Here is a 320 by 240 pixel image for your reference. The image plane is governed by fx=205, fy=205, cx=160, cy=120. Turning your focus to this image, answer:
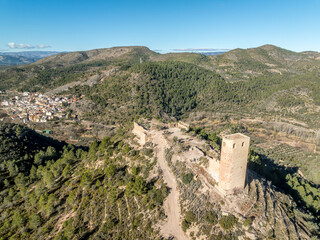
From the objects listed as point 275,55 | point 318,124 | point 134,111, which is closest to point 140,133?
point 134,111

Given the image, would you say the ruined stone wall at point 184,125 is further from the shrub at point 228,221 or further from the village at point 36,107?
the village at point 36,107

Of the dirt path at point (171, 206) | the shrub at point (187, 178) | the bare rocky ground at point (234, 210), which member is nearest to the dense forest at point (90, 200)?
the dirt path at point (171, 206)

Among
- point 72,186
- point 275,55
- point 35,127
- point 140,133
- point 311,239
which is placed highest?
point 275,55

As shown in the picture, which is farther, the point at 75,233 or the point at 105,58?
the point at 105,58

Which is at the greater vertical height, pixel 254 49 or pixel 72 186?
pixel 254 49

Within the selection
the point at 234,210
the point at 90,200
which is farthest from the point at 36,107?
the point at 234,210

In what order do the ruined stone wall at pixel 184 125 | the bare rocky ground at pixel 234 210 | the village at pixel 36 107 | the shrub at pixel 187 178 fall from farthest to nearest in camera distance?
the village at pixel 36 107
the ruined stone wall at pixel 184 125
the shrub at pixel 187 178
the bare rocky ground at pixel 234 210

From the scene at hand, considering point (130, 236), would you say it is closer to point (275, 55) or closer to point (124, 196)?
point (124, 196)
